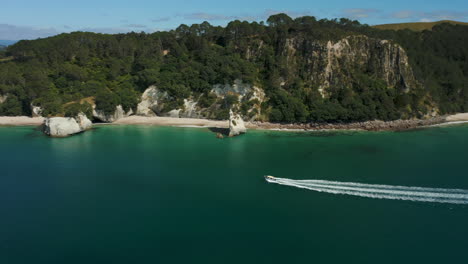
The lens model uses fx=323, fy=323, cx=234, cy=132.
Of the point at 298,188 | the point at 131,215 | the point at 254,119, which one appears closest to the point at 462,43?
the point at 254,119

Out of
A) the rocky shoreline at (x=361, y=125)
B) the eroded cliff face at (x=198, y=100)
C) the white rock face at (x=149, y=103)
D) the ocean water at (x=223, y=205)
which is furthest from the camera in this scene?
the white rock face at (x=149, y=103)

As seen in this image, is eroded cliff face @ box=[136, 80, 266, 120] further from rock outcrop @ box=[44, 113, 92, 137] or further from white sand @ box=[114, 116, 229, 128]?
rock outcrop @ box=[44, 113, 92, 137]

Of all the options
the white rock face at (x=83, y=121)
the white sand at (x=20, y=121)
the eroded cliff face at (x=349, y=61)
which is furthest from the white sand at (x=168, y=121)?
the eroded cliff face at (x=349, y=61)

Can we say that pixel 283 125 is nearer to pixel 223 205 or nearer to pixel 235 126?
pixel 235 126

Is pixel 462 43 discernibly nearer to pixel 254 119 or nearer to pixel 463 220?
pixel 254 119

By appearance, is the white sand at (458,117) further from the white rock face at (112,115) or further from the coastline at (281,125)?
the white rock face at (112,115)
